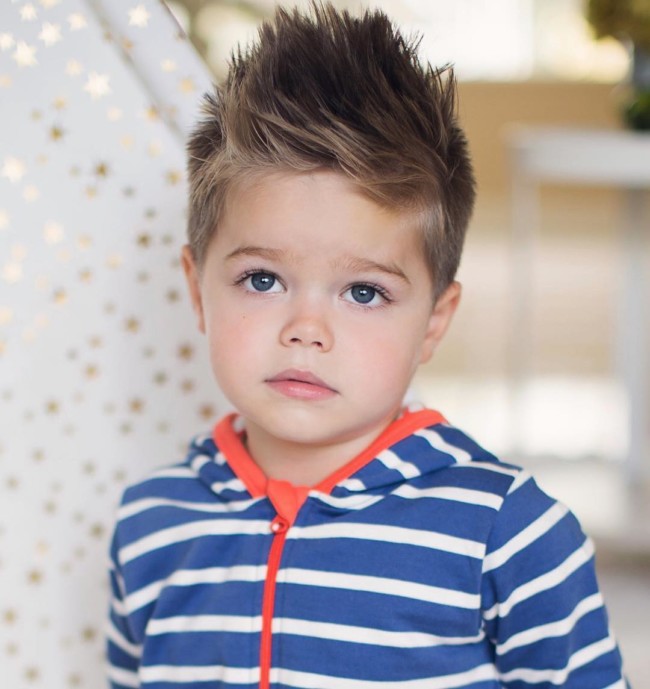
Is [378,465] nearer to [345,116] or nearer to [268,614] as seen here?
[268,614]

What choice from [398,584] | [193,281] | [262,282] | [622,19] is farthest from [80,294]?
[622,19]

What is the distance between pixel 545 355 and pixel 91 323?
257 centimetres

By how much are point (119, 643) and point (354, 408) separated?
13.6 inches

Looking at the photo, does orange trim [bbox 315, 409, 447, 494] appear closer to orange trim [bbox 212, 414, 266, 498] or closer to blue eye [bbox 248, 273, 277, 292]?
orange trim [bbox 212, 414, 266, 498]

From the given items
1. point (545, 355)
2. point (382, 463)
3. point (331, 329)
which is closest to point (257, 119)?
point (331, 329)

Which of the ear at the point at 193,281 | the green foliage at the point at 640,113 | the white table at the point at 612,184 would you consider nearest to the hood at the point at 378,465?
the ear at the point at 193,281

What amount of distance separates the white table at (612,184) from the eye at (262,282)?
49.1 inches

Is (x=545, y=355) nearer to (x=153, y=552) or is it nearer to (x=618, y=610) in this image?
(x=618, y=610)

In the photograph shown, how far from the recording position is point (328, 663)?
82 centimetres

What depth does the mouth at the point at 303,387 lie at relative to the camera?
2.60 feet

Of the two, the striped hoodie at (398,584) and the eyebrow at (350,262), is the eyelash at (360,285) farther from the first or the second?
the striped hoodie at (398,584)

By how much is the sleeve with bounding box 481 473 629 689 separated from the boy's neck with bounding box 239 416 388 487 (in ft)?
0.43

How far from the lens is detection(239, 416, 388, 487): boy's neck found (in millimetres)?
875

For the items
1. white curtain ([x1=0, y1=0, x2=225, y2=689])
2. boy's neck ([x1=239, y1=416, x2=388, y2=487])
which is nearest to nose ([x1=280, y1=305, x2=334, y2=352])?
boy's neck ([x1=239, y1=416, x2=388, y2=487])
